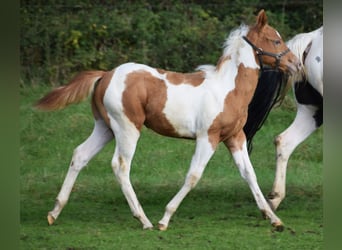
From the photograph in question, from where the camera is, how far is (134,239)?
301 centimetres

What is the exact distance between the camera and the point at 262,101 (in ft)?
11.6

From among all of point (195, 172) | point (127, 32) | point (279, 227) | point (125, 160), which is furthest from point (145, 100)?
point (127, 32)

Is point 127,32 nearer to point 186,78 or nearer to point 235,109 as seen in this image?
point 186,78

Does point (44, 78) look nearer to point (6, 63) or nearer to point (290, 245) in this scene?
point (290, 245)

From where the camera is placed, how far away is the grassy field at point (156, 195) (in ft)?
10.0

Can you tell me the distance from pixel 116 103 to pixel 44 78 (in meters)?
1.39

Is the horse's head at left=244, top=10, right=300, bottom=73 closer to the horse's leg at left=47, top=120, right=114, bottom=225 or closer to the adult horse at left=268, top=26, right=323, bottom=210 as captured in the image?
the adult horse at left=268, top=26, right=323, bottom=210

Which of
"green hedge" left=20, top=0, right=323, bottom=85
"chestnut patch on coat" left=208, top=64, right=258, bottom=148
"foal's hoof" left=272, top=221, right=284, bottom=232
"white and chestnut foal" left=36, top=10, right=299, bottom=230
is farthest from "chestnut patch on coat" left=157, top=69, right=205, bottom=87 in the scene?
"green hedge" left=20, top=0, right=323, bottom=85

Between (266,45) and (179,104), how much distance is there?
516mm

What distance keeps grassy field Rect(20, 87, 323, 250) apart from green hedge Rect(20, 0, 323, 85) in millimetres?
360

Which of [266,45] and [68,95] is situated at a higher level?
[266,45]

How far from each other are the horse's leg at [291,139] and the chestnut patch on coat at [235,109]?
489 mm

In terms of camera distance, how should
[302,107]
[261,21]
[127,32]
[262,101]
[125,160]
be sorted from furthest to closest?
[127,32] < [302,107] < [262,101] < [261,21] < [125,160]

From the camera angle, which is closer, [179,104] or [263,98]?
[179,104]
